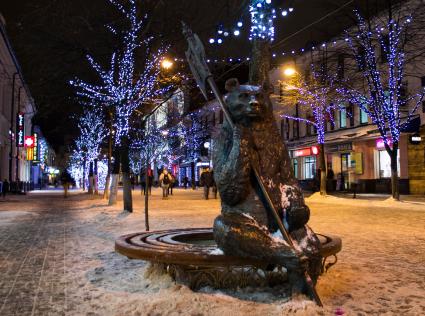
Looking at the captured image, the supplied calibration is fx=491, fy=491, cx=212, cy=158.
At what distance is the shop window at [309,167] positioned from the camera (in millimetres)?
37178

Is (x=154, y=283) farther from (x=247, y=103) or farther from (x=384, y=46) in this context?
(x=384, y=46)

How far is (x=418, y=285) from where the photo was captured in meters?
5.47

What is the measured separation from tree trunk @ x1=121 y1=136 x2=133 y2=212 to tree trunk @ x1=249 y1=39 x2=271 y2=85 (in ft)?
39.1

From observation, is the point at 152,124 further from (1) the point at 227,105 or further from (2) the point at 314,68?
(1) the point at 227,105

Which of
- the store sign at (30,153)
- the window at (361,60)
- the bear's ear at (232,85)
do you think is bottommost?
the bear's ear at (232,85)

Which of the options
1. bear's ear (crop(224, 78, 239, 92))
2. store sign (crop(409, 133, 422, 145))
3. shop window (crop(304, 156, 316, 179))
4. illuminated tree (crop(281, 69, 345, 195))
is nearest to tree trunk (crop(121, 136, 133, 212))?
illuminated tree (crop(281, 69, 345, 195))

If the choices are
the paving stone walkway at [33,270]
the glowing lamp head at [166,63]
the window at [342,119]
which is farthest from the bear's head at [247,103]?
the window at [342,119]

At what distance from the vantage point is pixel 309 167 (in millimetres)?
38031

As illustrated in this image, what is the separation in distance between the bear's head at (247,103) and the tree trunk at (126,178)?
40.0 ft

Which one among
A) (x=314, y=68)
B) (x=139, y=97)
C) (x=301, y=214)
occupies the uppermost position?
(x=314, y=68)

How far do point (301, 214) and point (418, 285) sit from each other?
1.79 meters

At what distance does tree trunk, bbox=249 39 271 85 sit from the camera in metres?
5.43

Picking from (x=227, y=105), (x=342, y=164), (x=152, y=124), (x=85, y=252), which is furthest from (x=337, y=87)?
(x=152, y=124)

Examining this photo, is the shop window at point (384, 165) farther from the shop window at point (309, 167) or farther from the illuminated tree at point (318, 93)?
the shop window at point (309, 167)
